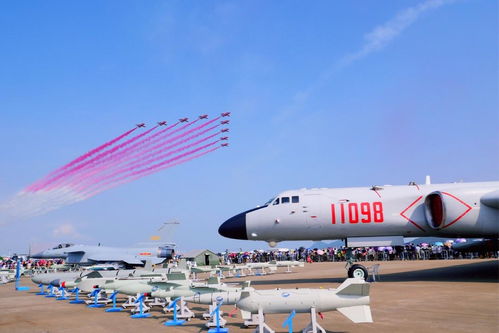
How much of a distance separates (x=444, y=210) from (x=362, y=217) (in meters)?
3.41

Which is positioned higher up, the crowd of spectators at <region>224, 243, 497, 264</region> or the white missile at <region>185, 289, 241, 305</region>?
the white missile at <region>185, 289, 241, 305</region>

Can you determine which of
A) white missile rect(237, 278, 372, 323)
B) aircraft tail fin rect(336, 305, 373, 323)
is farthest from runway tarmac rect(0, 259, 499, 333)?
white missile rect(237, 278, 372, 323)

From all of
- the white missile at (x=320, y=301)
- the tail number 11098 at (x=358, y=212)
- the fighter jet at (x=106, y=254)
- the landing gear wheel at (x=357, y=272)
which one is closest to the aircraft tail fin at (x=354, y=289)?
the white missile at (x=320, y=301)

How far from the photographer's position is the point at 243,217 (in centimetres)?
1948

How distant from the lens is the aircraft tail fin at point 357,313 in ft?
30.5

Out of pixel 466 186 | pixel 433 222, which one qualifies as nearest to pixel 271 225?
pixel 433 222

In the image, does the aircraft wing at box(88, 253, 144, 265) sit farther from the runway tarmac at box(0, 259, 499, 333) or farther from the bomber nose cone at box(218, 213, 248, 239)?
the bomber nose cone at box(218, 213, 248, 239)

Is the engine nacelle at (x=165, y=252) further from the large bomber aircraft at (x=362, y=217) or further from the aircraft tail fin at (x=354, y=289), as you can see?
A: the aircraft tail fin at (x=354, y=289)

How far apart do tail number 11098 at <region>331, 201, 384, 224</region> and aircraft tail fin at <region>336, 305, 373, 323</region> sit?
970 cm

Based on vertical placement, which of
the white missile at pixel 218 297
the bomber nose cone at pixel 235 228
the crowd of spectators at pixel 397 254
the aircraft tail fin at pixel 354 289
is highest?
the bomber nose cone at pixel 235 228

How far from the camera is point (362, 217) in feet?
62.2

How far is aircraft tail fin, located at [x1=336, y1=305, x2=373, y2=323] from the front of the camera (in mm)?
9289

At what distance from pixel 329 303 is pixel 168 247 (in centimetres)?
4053

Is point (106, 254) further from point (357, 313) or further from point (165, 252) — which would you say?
point (357, 313)
